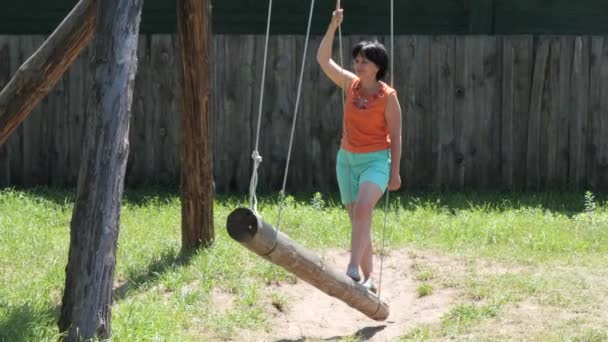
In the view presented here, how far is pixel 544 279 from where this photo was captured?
294 inches

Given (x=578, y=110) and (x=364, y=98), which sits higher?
(x=364, y=98)

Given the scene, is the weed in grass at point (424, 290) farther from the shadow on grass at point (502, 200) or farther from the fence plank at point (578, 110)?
the fence plank at point (578, 110)

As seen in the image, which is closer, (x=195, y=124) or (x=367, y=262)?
(x=367, y=262)

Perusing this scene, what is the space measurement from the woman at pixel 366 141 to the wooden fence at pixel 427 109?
4.26 meters

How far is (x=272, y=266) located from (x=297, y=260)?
1.71 meters

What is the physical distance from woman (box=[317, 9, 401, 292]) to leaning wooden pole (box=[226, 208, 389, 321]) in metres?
0.20

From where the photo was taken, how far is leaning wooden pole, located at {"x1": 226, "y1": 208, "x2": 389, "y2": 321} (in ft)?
18.9

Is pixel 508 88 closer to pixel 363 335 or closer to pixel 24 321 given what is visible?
pixel 363 335

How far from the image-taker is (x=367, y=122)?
6824 mm

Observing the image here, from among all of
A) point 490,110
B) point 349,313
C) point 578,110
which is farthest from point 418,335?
point 578,110

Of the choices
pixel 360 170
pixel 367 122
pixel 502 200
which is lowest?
pixel 502 200

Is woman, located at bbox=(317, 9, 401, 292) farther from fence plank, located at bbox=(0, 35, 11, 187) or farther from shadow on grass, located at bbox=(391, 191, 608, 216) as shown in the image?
fence plank, located at bbox=(0, 35, 11, 187)

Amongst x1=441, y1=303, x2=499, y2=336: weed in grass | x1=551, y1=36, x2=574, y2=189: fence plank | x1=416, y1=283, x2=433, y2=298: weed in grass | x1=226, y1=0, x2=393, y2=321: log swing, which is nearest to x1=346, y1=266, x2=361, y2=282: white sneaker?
x1=226, y1=0, x2=393, y2=321: log swing

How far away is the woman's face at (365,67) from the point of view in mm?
6828
